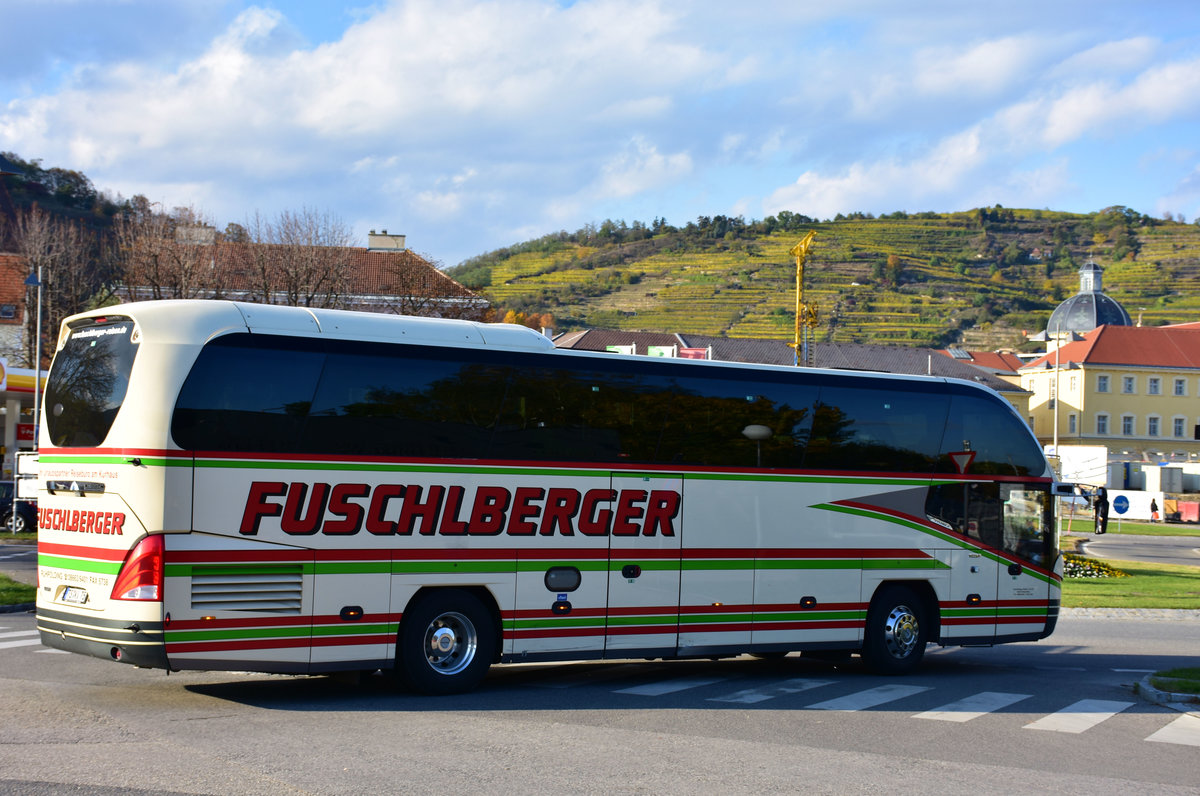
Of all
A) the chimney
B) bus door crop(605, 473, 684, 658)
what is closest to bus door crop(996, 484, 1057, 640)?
bus door crop(605, 473, 684, 658)

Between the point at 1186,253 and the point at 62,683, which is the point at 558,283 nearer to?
the point at 1186,253

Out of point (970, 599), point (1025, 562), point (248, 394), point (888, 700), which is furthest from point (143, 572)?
point (1025, 562)

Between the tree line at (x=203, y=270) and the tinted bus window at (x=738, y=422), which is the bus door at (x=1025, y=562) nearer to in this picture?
the tinted bus window at (x=738, y=422)

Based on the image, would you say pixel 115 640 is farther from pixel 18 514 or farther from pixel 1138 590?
pixel 18 514

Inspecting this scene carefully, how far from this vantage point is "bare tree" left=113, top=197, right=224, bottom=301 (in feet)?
128

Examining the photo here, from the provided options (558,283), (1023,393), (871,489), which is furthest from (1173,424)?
(871,489)

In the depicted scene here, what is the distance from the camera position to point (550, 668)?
13.7 metres

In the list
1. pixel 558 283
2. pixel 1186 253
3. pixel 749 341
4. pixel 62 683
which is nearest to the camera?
pixel 62 683

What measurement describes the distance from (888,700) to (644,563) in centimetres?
288

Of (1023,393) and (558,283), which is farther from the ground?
(558,283)

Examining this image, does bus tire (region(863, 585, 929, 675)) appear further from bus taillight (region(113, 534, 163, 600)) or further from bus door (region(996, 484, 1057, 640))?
bus taillight (region(113, 534, 163, 600))

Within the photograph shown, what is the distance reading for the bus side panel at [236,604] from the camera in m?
9.68

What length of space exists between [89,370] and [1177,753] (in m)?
9.87

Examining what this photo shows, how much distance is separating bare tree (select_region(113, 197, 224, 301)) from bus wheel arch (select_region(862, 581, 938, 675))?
100 feet
